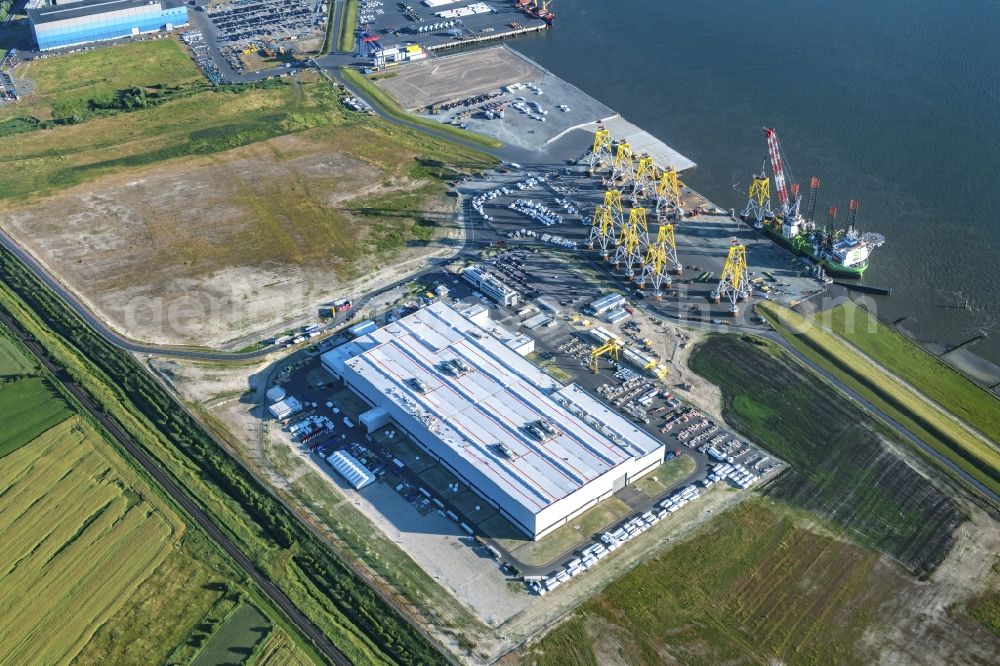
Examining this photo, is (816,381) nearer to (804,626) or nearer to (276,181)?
(804,626)

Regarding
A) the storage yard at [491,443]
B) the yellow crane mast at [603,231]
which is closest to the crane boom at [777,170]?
the yellow crane mast at [603,231]

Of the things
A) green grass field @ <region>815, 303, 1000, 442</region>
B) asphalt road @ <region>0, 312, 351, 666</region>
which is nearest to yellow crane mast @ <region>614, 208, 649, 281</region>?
green grass field @ <region>815, 303, 1000, 442</region>

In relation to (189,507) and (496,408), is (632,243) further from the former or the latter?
(189,507)

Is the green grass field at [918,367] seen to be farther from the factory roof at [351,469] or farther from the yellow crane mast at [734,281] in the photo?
the factory roof at [351,469]

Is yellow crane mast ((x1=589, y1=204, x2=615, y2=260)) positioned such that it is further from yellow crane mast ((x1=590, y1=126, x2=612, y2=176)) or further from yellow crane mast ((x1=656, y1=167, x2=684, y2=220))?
yellow crane mast ((x1=590, y1=126, x2=612, y2=176))

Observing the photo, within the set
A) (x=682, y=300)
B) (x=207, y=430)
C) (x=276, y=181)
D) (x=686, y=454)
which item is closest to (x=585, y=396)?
(x=686, y=454)

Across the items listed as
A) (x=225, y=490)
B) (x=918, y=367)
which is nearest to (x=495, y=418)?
(x=225, y=490)
